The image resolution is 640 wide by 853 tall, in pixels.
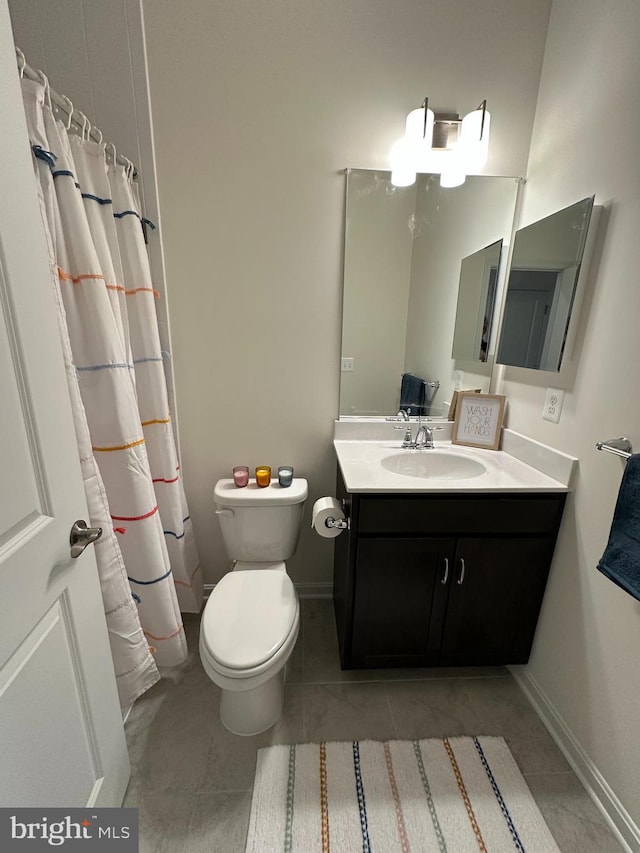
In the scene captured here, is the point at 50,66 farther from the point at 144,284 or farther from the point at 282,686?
the point at 282,686

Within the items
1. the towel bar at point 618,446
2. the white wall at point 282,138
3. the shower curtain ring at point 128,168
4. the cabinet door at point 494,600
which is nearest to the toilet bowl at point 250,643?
the cabinet door at point 494,600

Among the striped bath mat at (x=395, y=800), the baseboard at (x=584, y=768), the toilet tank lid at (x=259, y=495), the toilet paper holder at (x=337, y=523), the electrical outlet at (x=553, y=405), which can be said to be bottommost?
the striped bath mat at (x=395, y=800)

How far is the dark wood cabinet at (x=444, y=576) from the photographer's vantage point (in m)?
1.22

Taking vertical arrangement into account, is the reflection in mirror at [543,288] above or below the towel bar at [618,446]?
above

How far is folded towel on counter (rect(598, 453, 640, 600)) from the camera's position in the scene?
91 centimetres

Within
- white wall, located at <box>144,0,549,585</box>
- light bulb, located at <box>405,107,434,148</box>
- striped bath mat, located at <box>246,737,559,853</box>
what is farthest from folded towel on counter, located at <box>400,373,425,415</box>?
striped bath mat, located at <box>246,737,559,853</box>

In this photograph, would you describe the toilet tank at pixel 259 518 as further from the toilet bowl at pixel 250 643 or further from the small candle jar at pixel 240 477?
the toilet bowl at pixel 250 643

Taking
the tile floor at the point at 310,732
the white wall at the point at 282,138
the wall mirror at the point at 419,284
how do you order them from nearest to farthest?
the tile floor at the point at 310,732
the white wall at the point at 282,138
the wall mirror at the point at 419,284

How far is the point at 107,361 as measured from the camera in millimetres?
1047

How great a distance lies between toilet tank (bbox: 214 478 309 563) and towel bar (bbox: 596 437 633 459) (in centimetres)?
105

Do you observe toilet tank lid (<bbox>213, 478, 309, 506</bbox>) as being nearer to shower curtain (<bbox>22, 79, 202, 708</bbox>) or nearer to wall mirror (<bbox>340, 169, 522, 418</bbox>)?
shower curtain (<bbox>22, 79, 202, 708</bbox>)

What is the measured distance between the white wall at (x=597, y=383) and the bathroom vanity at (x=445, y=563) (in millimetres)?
101

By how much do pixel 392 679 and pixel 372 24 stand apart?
8.28 feet

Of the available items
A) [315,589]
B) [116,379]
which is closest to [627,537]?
[315,589]
